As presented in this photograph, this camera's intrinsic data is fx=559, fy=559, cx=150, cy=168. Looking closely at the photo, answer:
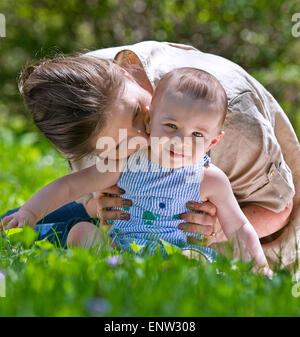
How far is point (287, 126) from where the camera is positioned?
9.59 feet

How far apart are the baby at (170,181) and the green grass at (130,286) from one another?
39 centimetres

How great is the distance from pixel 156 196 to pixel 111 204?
0.74ft

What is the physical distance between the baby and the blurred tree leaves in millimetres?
4468

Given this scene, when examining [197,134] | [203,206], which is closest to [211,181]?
[203,206]

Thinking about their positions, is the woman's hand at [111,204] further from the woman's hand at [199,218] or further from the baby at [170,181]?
the woman's hand at [199,218]

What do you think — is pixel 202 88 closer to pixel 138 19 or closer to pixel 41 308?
pixel 41 308

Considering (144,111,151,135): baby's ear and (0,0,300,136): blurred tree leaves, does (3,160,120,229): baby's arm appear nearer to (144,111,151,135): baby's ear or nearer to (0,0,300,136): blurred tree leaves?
(144,111,151,135): baby's ear

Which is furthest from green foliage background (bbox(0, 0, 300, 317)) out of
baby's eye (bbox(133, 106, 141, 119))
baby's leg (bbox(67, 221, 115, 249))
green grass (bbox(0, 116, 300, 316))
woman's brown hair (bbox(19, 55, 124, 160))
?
baby's eye (bbox(133, 106, 141, 119))

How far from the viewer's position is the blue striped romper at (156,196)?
2467 millimetres

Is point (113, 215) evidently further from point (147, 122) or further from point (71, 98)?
point (71, 98)

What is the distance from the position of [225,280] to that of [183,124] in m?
0.80
